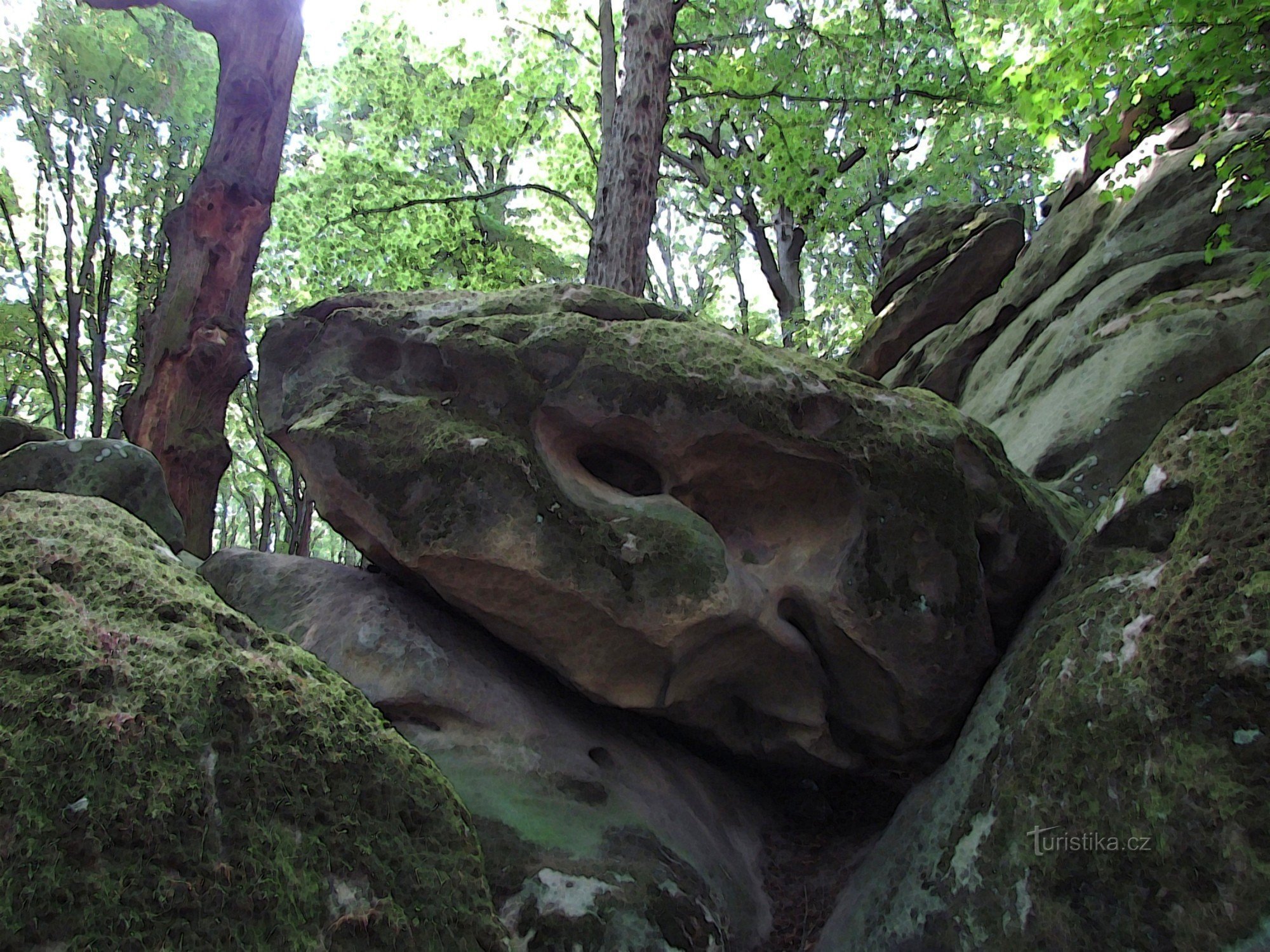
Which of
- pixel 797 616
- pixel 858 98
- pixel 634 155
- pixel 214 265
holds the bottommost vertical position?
pixel 797 616

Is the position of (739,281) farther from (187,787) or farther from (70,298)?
(187,787)

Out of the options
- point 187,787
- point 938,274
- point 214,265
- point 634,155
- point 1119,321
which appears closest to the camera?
point 187,787

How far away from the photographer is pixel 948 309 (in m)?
10.4

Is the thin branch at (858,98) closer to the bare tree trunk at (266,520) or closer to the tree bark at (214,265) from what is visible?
the tree bark at (214,265)

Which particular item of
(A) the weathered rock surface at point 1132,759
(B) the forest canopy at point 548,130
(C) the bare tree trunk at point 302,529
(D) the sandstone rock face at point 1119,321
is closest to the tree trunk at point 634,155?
(B) the forest canopy at point 548,130

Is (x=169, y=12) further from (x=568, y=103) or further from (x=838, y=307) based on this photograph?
(x=838, y=307)

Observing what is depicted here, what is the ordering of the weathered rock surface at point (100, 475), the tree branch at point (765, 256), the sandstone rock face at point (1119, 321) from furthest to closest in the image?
the tree branch at point (765, 256) < the sandstone rock face at point (1119, 321) < the weathered rock surface at point (100, 475)

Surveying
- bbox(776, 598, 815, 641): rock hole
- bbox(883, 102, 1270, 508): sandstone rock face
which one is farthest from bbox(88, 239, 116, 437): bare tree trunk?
bbox(883, 102, 1270, 508): sandstone rock face

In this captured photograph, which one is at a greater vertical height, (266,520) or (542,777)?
(266,520)

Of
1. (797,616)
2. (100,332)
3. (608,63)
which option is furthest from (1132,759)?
(100,332)

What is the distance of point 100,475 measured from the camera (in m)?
5.11

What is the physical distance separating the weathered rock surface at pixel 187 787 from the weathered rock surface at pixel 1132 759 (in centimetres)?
211

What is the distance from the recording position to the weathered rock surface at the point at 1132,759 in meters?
2.71

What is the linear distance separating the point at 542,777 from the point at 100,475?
12.4 ft
